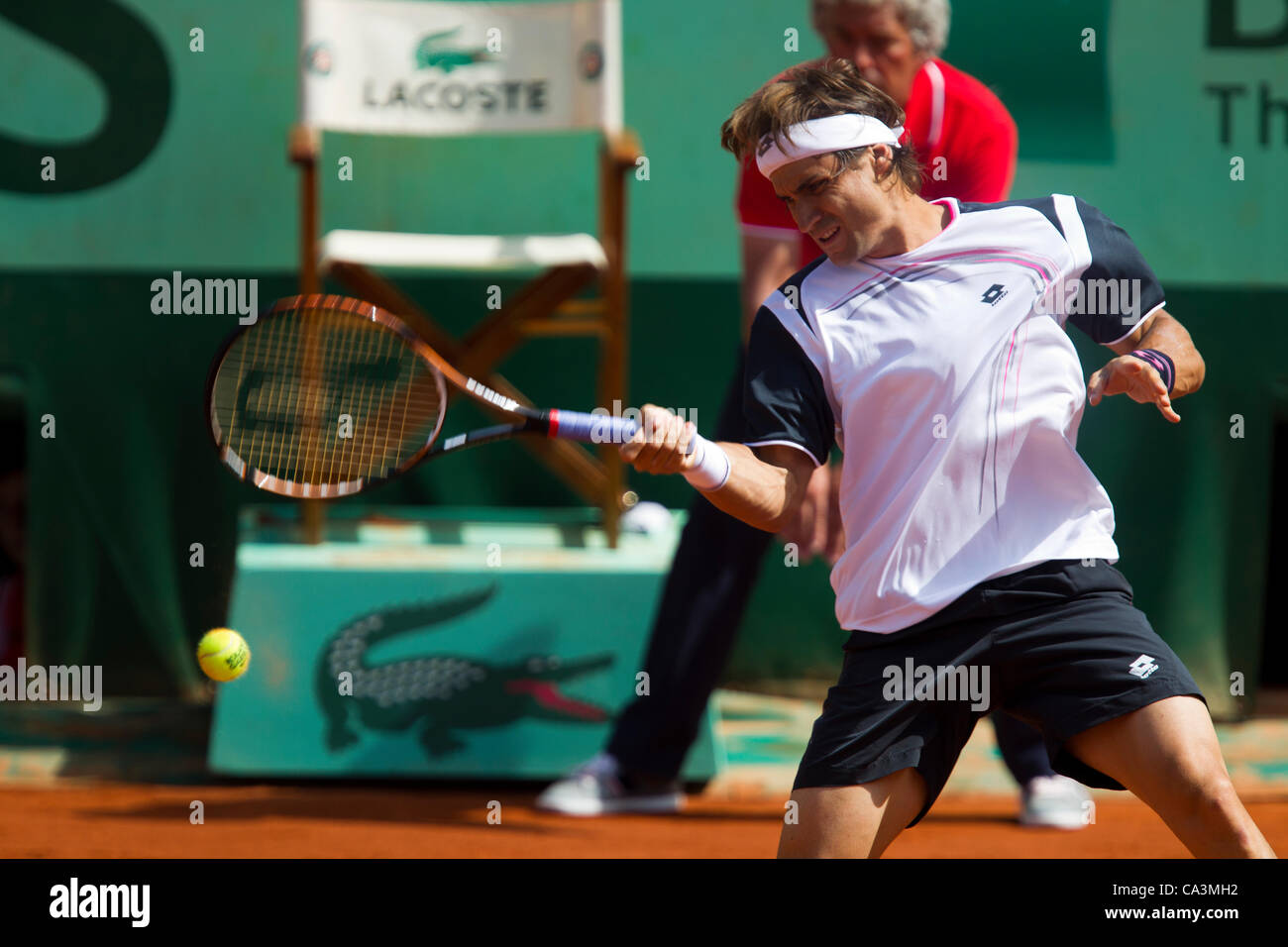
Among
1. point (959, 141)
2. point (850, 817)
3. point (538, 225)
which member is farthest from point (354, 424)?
point (538, 225)

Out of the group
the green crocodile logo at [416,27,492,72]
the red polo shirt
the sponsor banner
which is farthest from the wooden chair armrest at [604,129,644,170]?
the red polo shirt

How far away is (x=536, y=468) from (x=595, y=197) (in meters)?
0.87

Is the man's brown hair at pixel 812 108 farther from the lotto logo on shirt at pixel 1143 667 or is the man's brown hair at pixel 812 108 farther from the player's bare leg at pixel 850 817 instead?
the player's bare leg at pixel 850 817

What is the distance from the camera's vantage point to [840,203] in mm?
2365

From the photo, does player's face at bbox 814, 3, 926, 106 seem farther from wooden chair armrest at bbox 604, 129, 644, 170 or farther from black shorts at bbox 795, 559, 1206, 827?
black shorts at bbox 795, 559, 1206, 827

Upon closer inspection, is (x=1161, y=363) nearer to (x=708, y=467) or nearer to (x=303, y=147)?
(x=708, y=467)

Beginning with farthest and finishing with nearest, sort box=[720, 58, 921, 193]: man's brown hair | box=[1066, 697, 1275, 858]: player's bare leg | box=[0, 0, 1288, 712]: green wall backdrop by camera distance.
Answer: box=[0, 0, 1288, 712]: green wall backdrop < box=[720, 58, 921, 193]: man's brown hair < box=[1066, 697, 1275, 858]: player's bare leg

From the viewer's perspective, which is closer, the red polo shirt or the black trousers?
the red polo shirt

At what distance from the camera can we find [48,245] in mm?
4977

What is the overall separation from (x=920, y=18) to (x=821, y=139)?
1.21m

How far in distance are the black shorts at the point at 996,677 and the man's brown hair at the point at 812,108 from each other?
2.13ft

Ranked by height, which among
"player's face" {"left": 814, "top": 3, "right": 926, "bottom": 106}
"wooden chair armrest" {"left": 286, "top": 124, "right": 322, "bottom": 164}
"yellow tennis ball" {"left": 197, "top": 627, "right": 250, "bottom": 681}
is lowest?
"yellow tennis ball" {"left": 197, "top": 627, "right": 250, "bottom": 681}

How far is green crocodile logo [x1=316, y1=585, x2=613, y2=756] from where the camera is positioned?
14.1 ft

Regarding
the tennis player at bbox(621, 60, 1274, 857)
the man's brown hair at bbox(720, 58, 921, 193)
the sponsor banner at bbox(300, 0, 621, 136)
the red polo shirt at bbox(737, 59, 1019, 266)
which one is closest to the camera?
the tennis player at bbox(621, 60, 1274, 857)
